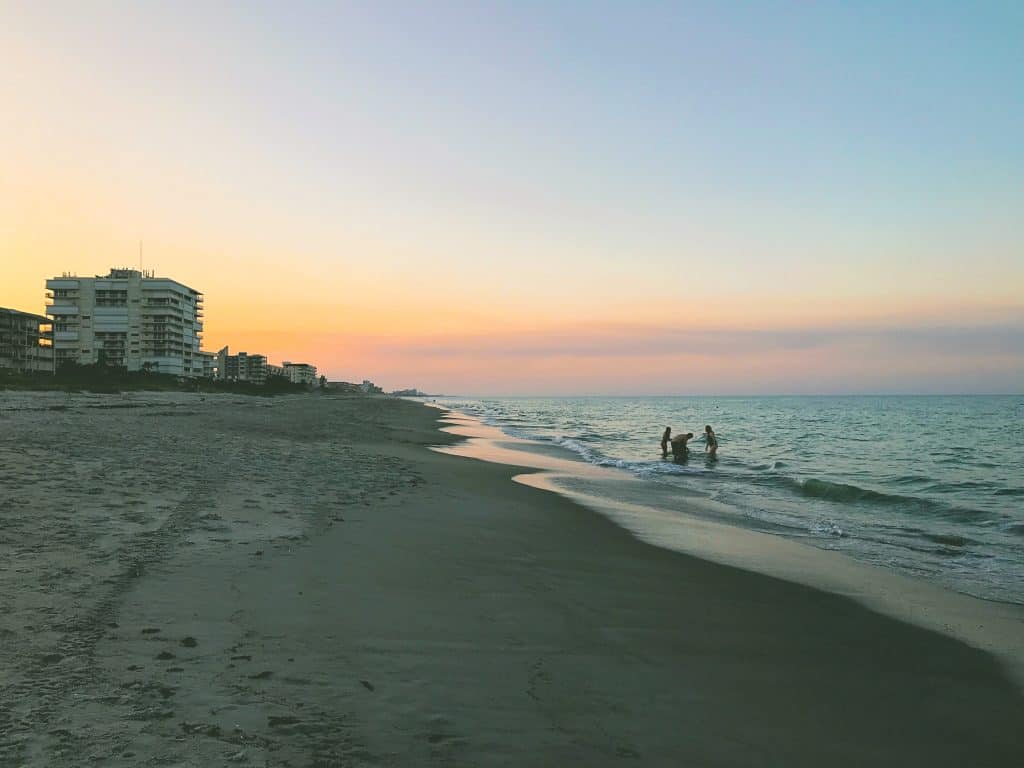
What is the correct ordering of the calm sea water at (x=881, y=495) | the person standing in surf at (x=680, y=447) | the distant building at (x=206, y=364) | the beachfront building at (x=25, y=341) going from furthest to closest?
the distant building at (x=206, y=364) → the beachfront building at (x=25, y=341) → the person standing in surf at (x=680, y=447) → the calm sea water at (x=881, y=495)

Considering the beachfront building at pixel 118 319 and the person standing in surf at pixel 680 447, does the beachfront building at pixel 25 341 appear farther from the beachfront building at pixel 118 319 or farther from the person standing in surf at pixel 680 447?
the person standing in surf at pixel 680 447

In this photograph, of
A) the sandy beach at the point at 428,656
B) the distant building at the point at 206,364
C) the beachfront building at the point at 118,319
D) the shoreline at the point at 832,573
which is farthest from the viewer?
the distant building at the point at 206,364

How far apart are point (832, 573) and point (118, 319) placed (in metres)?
152

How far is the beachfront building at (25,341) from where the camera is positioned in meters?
111

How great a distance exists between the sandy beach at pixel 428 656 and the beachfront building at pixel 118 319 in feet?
462

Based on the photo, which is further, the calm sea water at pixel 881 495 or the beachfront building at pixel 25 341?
the beachfront building at pixel 25 341

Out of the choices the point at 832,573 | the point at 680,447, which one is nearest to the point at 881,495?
the point at 680,447

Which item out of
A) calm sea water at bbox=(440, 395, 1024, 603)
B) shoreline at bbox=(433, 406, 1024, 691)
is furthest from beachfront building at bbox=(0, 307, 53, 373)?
shoreline at bbox=(433, 406, 1024, 691)

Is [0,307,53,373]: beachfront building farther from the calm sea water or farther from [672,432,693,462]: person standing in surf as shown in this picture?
the calm sea water

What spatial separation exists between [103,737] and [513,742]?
214 cm

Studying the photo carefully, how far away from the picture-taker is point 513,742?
3.79 m

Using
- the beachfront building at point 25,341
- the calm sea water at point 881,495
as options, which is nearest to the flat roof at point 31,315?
the beachfront building at point 25,341

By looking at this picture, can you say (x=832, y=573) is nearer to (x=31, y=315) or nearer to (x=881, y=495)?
(x=881, y=495)

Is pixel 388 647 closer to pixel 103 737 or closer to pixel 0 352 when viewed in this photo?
pixel 103 737
